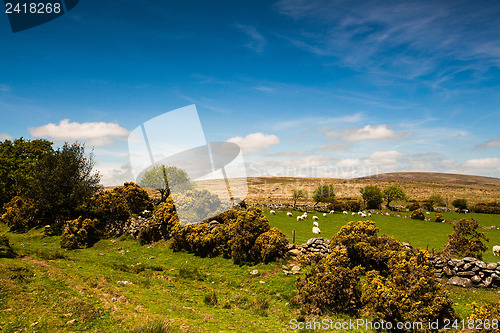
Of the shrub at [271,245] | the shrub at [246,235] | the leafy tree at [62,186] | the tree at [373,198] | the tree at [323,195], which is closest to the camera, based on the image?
the shrub at [271,245]

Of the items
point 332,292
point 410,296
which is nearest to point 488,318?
point 410,296

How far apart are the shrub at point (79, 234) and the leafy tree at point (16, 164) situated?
13221 millimetres

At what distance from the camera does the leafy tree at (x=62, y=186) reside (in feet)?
92.9

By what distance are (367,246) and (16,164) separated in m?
47.6

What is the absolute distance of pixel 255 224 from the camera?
66.9 feet

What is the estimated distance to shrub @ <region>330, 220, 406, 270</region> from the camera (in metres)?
15.5

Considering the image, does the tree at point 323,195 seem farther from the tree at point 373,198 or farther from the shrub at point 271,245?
the shrub at point 271,245

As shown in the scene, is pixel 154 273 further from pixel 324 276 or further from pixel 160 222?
pixel 324 276

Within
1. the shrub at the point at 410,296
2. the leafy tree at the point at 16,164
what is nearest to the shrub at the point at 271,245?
the shrub at the point at 410,296

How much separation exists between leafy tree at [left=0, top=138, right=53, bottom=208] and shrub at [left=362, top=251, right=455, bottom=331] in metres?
40.3

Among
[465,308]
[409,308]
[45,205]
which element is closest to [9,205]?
[45,205]

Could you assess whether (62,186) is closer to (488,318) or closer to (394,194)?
(488,318)

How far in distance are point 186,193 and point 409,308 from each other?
21.4 meters

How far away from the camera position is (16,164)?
36.8 meters
